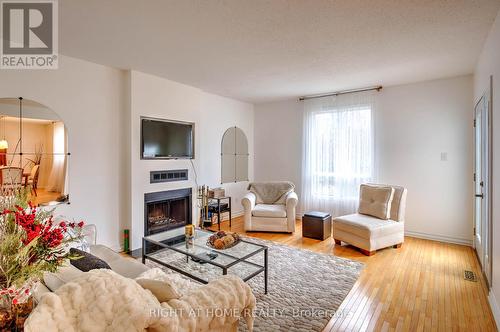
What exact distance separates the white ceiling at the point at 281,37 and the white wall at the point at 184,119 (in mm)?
297

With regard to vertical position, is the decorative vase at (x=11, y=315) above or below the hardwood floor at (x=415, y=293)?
above

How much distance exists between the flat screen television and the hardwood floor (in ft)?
8.13

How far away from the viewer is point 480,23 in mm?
2365

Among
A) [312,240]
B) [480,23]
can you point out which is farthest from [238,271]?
[480,23]

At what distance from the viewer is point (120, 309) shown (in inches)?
41.8

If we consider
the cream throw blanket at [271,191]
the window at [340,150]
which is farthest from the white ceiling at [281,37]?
the cream throw blanket at [271,191]

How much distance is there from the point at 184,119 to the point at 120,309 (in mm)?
3626

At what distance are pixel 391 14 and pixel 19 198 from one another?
9.41ft

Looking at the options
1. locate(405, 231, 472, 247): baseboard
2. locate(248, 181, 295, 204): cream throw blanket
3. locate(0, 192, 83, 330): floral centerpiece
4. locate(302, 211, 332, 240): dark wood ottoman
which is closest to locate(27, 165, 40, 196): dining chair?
locate(0, 192, 83, 330): floral centerpiece

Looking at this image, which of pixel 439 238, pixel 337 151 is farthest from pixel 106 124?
pixel 439 238

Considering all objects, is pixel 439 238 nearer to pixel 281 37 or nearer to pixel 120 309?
pixel 281 37

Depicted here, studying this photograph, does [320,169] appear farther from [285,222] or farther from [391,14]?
[391,14]

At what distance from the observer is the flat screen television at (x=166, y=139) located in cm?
384

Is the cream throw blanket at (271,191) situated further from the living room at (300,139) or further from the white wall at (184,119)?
the white wall at (184,119)
